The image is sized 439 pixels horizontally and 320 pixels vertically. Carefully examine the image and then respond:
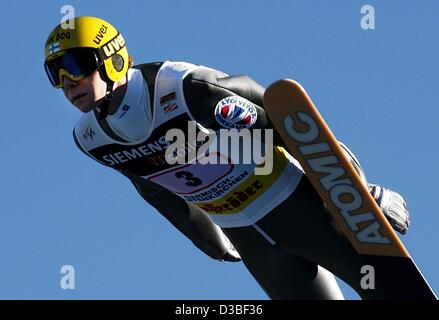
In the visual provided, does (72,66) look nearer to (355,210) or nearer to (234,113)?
(234,113)

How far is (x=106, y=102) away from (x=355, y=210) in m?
2.30

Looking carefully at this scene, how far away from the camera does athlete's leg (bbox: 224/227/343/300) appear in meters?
21.6

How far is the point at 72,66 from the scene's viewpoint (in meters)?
21.0

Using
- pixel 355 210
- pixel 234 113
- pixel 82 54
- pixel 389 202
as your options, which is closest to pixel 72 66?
pixel 82 54

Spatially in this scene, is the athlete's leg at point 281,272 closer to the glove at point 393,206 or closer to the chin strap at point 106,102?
the glove at point 393,206

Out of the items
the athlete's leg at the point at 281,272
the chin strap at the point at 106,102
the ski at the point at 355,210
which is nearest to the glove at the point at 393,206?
the ski at the point at 355,210

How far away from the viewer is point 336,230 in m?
21.4

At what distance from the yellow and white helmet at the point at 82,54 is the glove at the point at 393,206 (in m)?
2.40

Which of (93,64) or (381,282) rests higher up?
(93,64)

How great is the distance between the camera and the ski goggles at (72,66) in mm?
20984

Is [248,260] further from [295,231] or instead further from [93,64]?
[93,64]

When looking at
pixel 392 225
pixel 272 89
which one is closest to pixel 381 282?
pixel 392 225
